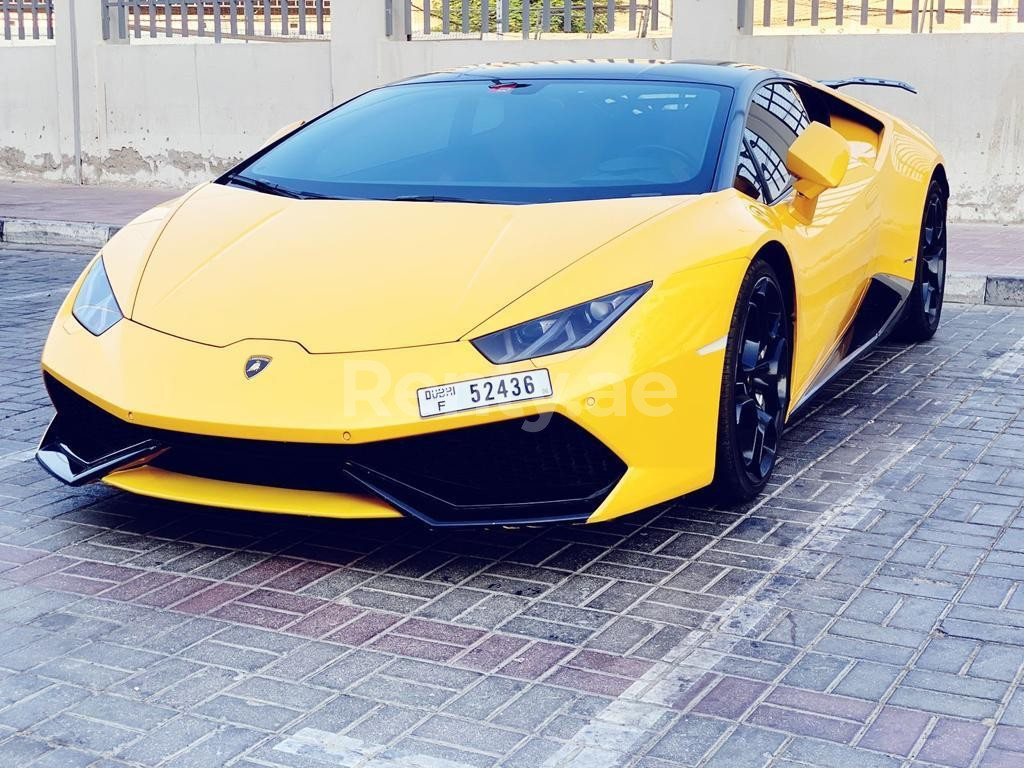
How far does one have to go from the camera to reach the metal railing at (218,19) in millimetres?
12875

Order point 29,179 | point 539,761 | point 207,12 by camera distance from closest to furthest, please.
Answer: point 539,761 → point 207,12 → point 29,179

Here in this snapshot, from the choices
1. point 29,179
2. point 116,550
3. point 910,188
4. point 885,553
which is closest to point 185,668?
point 116,550

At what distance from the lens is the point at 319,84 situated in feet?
41.4

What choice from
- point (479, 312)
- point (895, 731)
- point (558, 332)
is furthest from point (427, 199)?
point (895, 731)

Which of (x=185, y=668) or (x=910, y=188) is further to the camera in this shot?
(x=910, y=188)

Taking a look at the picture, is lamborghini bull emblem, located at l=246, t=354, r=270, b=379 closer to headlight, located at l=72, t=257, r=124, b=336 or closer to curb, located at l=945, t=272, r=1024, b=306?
headlight, located at l=72, t=257, r=124, b=336

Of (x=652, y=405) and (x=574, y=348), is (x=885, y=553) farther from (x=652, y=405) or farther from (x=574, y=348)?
(x=574, y=348)

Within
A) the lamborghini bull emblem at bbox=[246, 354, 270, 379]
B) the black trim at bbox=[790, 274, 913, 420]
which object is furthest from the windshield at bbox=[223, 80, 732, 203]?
the black trim at bbox=[790, 274, 913, 420]

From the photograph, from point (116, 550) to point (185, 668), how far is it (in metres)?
0.86

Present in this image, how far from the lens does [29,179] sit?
1413 cm

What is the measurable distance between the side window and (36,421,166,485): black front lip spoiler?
6.86 feet

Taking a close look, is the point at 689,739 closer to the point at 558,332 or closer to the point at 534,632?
the point at 534,632

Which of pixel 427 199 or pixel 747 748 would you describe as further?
pixel 427 199

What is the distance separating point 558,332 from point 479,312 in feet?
0.67
